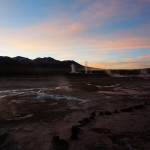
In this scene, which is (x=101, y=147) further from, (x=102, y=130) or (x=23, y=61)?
(x=23, y=61)

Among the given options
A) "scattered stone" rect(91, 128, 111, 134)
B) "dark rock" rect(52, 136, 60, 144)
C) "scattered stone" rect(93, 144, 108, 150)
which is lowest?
"scattered stone" rect(93, 144, 108, 150)

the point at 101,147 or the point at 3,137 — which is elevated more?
the point at 3,137

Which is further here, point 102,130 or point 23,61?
point 23,61

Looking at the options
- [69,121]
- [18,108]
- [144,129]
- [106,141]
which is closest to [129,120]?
[144,129]

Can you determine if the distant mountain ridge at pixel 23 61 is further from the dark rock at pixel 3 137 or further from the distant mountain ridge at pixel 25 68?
the dark rock at pixel 3 137

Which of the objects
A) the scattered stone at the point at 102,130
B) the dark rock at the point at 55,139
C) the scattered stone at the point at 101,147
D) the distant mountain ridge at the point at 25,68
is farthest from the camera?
the distant mountain ridge at the point at 25,68

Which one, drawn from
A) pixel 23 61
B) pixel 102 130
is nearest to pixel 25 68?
pixel 23 61

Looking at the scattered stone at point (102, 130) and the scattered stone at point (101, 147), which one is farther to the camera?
the scattered stone at point (102, 130)

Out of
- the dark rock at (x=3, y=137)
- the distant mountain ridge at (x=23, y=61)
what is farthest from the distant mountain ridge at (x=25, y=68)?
the dark rock at (x=3, y=137)

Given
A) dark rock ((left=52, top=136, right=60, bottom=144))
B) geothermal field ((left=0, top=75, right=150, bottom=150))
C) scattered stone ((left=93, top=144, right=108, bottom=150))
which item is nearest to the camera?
scattered stone ((left=93, top=144, right=108, bottom=150))

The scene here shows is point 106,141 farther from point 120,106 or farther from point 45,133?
point 120,106

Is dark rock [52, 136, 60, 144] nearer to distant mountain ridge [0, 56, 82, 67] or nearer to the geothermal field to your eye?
the geothermal field

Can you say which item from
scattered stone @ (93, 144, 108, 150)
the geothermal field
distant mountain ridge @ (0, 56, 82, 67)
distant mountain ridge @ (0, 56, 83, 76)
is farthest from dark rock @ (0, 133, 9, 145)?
distant mountain ridge @ (0, 56, 82, 67)

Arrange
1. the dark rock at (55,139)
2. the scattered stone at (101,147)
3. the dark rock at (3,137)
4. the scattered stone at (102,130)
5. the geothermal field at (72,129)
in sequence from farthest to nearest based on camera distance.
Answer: the scattered stone at (102,130), the dark rock at (3,137), the dark rock at (55,139), the geothermal field at (72,129), the scattered stone at (101,147)
